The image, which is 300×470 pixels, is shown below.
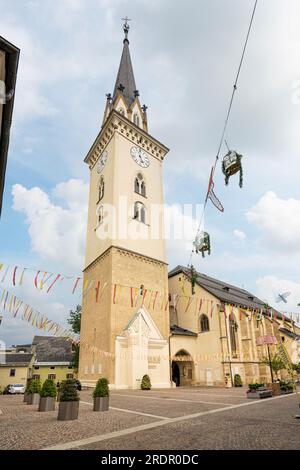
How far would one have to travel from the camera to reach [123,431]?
7066 millimetres

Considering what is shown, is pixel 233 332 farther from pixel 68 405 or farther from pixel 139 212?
pixel 68 405

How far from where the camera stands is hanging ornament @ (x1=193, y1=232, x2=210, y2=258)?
1269 centimetres

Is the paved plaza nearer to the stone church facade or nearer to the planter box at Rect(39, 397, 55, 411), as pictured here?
the planter box at Rect(39, 397, 55, 411)

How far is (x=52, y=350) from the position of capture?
53406 millimetres

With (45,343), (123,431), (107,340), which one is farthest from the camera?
(45,343)

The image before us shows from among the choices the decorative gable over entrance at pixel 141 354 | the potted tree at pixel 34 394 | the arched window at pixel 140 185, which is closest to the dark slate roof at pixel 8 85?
the potted tree at pixel 34 394

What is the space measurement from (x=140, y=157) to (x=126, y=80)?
1349cm

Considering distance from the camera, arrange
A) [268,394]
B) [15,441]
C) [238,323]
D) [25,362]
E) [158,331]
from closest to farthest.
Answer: [15,441] < [268,394] < [158,331] < [238,323] < [25,362]

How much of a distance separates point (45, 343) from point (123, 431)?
2180 inches

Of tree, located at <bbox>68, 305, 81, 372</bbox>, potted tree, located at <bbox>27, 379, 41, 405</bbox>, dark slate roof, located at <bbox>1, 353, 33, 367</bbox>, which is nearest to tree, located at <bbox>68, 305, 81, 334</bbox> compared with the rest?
tree, located at <bbox>68, 305, 81, 372</bbox>

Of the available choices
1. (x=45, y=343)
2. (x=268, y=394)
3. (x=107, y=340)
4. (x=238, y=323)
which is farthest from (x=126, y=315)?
(x=45, y=343)
